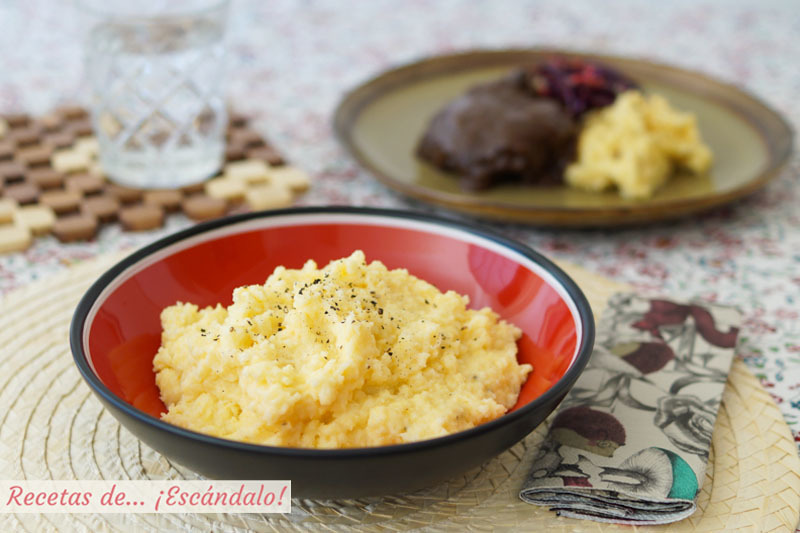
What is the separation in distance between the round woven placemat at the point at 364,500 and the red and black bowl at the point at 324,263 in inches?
4.1

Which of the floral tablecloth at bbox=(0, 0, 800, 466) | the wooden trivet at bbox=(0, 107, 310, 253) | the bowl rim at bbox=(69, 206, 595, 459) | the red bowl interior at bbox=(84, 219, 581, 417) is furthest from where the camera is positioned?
the wooden trivet at bbox=(0, 107, 310, 253)

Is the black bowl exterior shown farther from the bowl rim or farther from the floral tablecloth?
the floral tablecloth

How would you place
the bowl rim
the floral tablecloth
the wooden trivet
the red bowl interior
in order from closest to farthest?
1. the bowl rim
2. the red bowl interior
3. the floral tablecloth
4. the wooden trivet

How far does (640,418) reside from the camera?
4.57ft

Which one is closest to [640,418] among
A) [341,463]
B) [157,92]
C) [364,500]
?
[364,500]

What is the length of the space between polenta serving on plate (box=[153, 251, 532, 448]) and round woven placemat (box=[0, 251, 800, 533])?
13 cm

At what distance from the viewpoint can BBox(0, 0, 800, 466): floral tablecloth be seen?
2.02m

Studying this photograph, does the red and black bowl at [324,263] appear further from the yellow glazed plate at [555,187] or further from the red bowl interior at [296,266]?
the yellow glazed plate at [555,187]

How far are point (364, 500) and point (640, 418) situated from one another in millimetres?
507

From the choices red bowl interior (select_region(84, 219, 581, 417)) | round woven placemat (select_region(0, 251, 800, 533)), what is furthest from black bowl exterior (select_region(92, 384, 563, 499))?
red bowl interior (select_region(84, 219, 581, 417))

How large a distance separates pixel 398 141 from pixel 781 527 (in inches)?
66.1

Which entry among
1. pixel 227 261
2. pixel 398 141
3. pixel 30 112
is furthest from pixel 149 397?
pixel 30 112

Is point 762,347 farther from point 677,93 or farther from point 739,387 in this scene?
point 677,93

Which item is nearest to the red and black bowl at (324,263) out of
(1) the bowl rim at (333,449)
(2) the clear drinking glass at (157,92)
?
(1) the bowl rim at (333,449)
